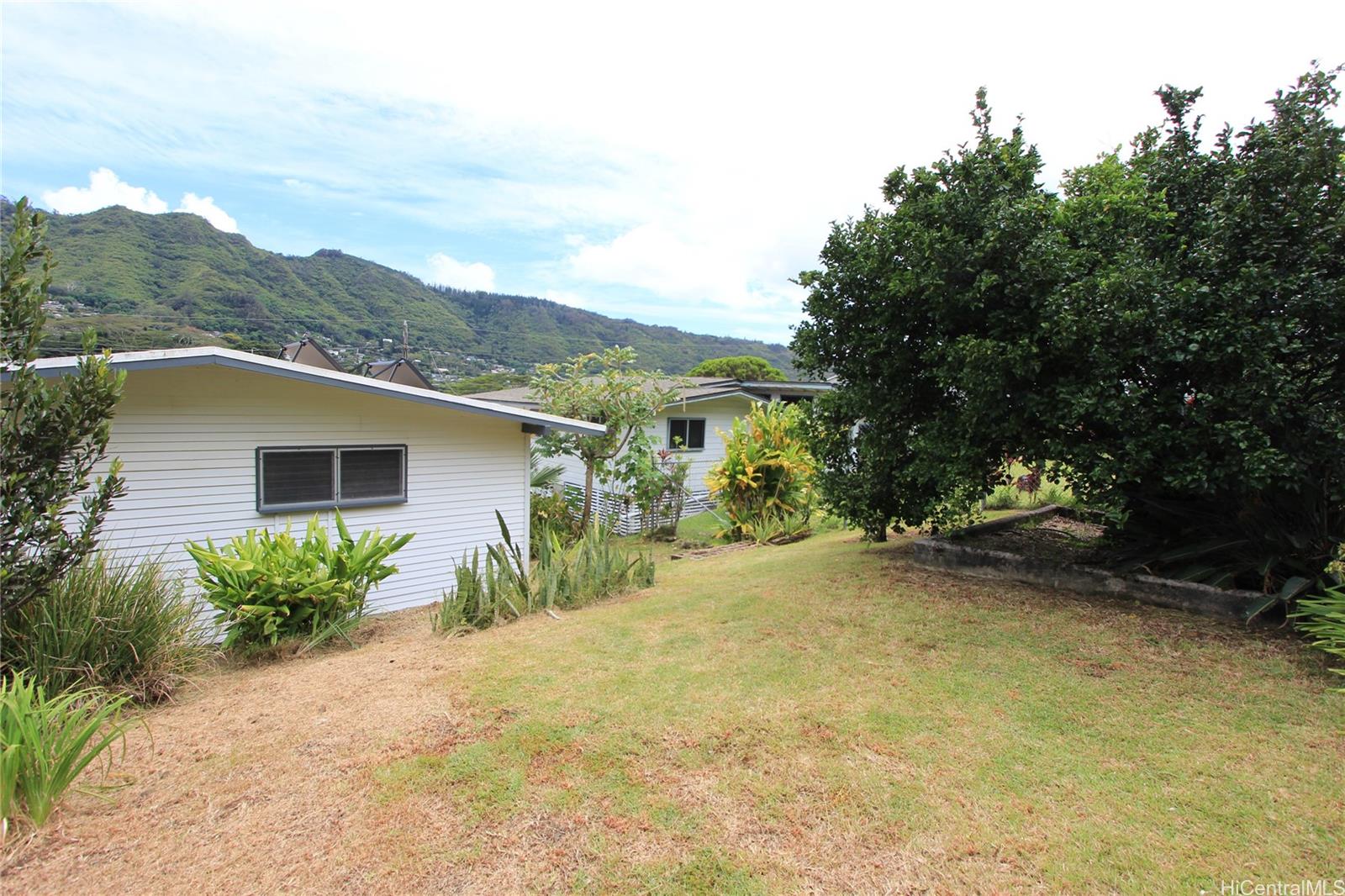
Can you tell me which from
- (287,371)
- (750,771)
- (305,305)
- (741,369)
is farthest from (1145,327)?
(305,305)

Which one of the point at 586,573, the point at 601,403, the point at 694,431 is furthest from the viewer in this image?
the point at 694,431

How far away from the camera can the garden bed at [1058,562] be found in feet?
18.0

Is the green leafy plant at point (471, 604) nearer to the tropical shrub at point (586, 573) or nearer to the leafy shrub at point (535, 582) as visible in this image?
the leafy shrub at point (535, 582)

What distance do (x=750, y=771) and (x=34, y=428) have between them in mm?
4276

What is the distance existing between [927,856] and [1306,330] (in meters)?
4.70

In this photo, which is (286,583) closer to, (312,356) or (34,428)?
(34,428)

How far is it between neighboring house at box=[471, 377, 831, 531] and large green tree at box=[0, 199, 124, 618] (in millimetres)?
12281

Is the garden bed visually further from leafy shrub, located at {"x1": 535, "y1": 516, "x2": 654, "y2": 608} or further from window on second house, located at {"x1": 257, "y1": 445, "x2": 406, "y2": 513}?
window on second house, located at {"x1": 257, "y1": 445, "x2": 406, "y2": 513}

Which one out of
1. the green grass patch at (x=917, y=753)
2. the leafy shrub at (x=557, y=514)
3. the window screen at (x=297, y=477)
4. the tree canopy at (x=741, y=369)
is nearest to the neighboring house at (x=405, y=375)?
the leafy shrub at (x=557, y=514)

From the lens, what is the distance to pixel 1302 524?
5250 millimetres

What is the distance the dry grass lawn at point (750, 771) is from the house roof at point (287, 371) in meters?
3.12

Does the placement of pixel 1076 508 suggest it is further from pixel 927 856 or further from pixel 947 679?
pixel 927 856

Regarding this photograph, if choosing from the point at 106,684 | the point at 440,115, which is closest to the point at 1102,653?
the point at 106,684

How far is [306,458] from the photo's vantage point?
829cm
